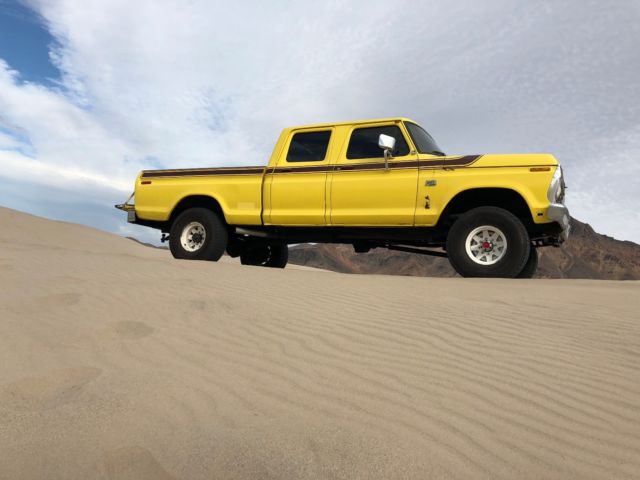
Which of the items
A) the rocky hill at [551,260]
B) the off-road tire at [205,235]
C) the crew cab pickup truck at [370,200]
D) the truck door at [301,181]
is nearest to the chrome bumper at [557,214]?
the crew cab pickup truck at [370,200]

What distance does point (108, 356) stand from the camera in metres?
2.97

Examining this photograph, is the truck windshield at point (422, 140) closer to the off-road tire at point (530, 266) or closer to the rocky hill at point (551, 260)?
the off-road tire at point (530, 266)

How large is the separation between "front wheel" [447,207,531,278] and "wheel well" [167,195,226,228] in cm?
370

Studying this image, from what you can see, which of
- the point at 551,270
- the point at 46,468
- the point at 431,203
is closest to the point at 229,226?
the point at 431,203

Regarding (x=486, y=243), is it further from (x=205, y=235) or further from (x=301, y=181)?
(x=205, y=235)

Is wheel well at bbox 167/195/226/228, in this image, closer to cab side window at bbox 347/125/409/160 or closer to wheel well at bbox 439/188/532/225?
cab side window at bbox 347/125/409/160

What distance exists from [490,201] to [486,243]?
0.59 metres

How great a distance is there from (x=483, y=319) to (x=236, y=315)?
194cm

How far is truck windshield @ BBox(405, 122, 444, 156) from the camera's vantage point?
6.76 metres

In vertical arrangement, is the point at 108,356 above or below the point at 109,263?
below

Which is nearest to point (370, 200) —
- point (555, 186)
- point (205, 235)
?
point (555, 186)

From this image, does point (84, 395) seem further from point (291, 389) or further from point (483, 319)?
point (483, 319)

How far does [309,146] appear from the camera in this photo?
735 centimetres

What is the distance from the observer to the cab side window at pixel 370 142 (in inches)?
267
